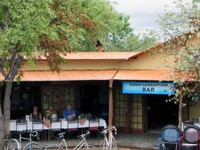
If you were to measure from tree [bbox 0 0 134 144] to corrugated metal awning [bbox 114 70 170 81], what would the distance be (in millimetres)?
2055

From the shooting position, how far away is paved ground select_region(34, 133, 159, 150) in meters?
14.8

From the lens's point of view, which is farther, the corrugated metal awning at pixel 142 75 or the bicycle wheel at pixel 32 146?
the corrugated metal awning at pixel 142 75

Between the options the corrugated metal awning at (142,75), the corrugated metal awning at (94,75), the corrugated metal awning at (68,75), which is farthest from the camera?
the corrugated metal awning at (68,75)

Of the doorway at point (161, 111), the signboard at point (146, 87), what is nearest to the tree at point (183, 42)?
the signboard at point (146, 87)

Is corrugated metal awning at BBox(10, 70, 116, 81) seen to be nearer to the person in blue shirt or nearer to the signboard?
the signboard

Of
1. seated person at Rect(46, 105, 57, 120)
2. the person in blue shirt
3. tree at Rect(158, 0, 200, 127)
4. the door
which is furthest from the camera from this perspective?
the door

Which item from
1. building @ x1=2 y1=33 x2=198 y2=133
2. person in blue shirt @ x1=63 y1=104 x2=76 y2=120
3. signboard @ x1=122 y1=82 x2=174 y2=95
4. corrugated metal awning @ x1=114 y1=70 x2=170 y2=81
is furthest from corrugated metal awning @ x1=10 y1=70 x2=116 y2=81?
person in blue shirt @ x1=63 y1=104 x2=76 y2=120

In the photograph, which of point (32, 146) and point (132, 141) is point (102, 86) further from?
point (32, 146)

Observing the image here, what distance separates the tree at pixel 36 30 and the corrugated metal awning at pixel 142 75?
2.06m

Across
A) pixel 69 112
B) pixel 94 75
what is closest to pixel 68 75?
pixel 94 75

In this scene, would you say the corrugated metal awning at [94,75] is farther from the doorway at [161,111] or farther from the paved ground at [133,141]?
the doorway at [161,111]

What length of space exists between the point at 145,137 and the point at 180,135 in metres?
3.86

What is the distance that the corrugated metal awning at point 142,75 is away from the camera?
14798 mm

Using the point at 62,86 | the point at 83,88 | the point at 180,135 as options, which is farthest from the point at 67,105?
the point at 180,135
